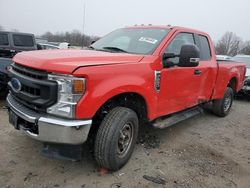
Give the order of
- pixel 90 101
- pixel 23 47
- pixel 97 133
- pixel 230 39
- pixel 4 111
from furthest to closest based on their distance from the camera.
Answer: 1. pixel 230 39
2. pixel 23 47
3. pixel 4 111
4. pixel 97 133
5. pixel 90 101

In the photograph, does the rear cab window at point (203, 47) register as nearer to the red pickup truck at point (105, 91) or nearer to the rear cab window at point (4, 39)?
the red pickup truck at point (105, 91)

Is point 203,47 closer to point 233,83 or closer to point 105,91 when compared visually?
point 233,83

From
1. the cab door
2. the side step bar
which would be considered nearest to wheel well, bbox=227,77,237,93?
the side step bar

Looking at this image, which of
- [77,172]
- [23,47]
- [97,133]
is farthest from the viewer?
[23,47]

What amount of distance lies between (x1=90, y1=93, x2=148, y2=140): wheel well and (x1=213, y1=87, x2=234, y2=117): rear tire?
300 cm

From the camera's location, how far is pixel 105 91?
2721 mm

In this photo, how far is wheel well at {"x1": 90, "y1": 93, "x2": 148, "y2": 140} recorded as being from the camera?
3023mm

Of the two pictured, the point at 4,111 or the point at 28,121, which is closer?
the point at 28,121

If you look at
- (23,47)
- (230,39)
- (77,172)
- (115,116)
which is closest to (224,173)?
(115,116)

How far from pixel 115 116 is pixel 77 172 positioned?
871 millimetres

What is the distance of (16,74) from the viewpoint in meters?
3.02

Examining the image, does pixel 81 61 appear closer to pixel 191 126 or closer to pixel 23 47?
pixel 191 126

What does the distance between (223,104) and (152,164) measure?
326 cm

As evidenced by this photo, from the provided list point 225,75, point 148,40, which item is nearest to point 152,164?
point 148,40
